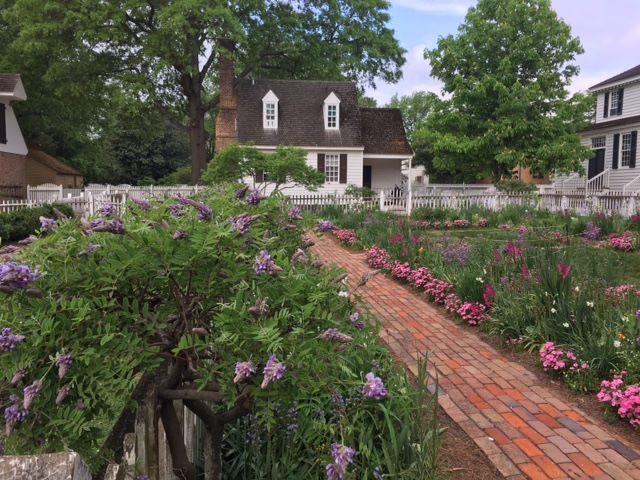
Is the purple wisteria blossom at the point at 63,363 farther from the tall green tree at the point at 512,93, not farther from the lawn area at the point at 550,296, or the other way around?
the tall green tree at the point at 512,93

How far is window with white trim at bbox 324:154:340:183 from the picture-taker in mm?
29656

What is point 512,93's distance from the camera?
1043 inches

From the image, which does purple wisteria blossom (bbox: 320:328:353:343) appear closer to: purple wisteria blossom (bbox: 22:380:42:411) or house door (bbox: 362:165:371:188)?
purple wisteria blossom (bbox: 22:380:42:411)

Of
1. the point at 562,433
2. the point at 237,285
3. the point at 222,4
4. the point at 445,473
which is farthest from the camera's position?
the point at 222,4

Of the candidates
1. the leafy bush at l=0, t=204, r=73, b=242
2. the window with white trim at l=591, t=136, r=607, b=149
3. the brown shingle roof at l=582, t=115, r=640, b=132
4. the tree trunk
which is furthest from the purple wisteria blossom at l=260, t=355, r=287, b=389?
the window with white trim at l=591, t=136, r=607, b=149

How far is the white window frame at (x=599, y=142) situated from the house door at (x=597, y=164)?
33cm

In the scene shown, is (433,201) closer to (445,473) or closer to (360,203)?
(360,203)

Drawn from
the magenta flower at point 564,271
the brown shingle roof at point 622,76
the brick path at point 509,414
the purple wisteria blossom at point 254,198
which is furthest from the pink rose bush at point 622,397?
the brown shingle roof at point 622,76

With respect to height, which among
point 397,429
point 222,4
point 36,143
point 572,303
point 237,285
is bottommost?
point 397,429

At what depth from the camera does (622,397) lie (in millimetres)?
3713

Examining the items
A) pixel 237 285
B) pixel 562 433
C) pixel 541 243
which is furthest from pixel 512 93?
pixel 237 285

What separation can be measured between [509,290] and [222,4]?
81.4 feet

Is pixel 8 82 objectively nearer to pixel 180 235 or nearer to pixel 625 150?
pixel 180 235

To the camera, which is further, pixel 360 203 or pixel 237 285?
pixel 360 203
